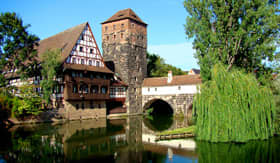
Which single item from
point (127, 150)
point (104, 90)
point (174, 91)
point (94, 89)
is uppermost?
point (94, 89)

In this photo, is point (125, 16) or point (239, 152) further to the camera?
point (125, 16)

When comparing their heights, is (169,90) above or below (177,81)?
below

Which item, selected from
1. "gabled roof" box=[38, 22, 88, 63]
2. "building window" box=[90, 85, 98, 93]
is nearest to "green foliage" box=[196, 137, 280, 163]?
"building window" box=[90, 85, 98, 93]

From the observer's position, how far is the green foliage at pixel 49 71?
29.3m

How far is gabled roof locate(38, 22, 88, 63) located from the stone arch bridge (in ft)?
44.0

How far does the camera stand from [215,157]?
13.6 meters

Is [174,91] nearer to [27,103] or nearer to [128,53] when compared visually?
[128,53]

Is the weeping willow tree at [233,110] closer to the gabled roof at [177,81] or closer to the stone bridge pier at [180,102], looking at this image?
the gabled roof at [177,81]

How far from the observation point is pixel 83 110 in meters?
33.7

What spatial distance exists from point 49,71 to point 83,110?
6.82 metres

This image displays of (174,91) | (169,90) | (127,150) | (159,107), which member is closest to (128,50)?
(169,90)

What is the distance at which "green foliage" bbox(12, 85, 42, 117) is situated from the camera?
27.1m

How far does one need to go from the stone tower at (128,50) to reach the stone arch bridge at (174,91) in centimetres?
142

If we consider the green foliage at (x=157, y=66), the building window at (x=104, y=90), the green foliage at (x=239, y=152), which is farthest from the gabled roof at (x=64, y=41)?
the green foliage at (x=157, y=66)
